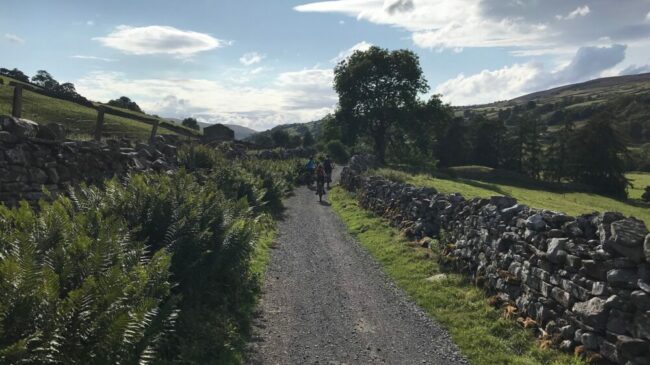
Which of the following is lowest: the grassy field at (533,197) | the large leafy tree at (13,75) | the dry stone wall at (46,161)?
the grassy field at (533,197)

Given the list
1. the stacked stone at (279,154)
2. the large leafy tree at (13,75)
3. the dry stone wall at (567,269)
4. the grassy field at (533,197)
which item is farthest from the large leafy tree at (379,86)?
the dry stone wall at (567,269)

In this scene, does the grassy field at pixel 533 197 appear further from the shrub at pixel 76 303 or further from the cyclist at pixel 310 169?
the shrub at pixel 76 303

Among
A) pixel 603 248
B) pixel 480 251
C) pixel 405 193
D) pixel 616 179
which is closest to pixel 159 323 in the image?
pixel 603 248

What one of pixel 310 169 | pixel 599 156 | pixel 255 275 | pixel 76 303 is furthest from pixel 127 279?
pixel 599 156

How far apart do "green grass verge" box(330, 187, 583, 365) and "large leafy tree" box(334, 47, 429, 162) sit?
154 feet

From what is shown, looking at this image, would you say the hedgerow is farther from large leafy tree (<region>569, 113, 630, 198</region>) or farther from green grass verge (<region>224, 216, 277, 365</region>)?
large leafy tree (<region>569, 113, 630, 198</region>)

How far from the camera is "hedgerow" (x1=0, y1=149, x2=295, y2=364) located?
13.6 ft

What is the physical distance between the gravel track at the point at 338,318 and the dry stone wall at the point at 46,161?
545 cm

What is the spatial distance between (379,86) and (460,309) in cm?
5542

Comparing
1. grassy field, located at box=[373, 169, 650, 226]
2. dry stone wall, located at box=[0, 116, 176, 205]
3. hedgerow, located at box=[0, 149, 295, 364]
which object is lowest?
grassy field, located at box=[373, 169, 650, 226]

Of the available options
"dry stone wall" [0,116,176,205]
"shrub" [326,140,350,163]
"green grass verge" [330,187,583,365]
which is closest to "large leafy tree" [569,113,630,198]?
"shrub" [326,140,350,163]

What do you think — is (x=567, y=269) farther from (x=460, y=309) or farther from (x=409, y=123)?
(x=409, y=123)

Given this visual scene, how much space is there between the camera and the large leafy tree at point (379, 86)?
202 feet

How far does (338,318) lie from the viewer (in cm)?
951
